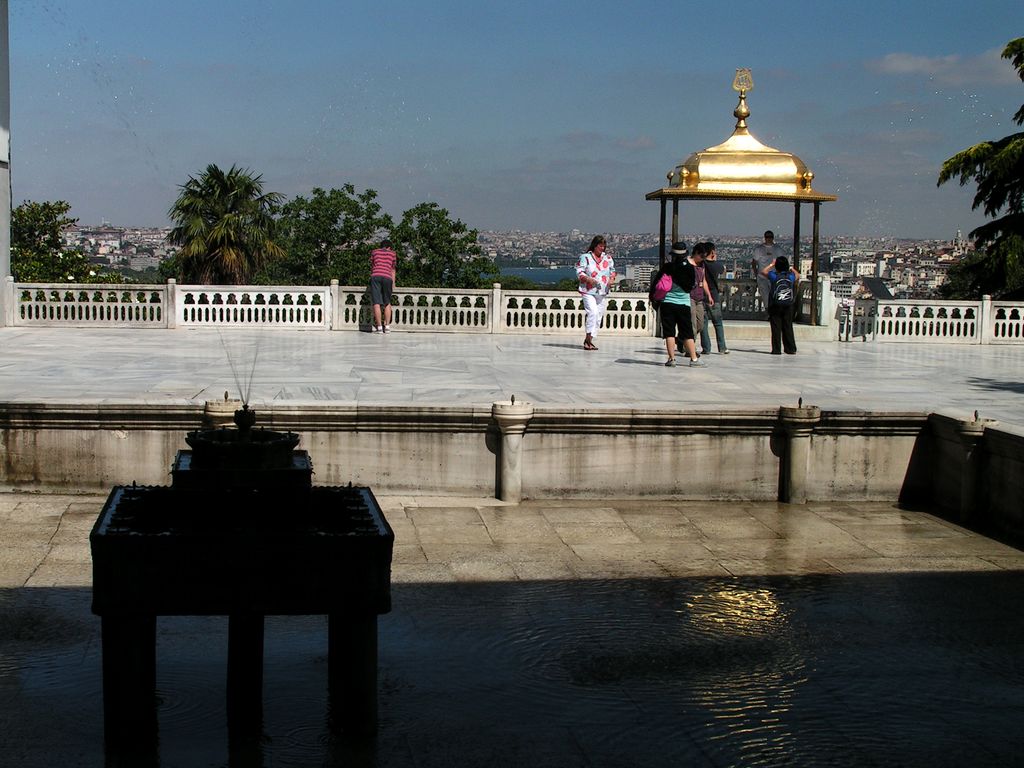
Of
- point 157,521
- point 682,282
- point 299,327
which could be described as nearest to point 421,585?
point 157,521

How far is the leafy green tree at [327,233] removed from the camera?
162ft

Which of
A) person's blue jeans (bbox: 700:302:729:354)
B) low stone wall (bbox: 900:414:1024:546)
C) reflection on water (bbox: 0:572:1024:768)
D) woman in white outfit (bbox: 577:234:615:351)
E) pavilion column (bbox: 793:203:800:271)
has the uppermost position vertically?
pavilion column (bbox: 793:203:800:271)

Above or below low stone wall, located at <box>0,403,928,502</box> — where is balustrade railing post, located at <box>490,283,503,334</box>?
above

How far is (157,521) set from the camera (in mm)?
5109

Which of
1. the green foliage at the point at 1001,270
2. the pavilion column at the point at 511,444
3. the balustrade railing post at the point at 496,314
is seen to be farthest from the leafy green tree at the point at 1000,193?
the pavilion column at the point at 511,444

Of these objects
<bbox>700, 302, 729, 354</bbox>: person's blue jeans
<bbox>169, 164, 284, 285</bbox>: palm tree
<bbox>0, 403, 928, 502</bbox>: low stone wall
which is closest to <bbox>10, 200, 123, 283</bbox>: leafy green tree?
<bbox>169, 164, 284, 285</bbox>: palm tree

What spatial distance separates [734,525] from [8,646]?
18.1 ft

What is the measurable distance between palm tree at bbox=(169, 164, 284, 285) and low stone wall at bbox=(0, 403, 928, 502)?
30.3 meters

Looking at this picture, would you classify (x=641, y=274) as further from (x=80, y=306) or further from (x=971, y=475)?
(x=971, y=475)

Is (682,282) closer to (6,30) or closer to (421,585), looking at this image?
(421,585)

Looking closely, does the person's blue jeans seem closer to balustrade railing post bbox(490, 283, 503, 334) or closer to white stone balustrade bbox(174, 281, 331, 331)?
balustrade railing post bbox(490, 283, 503, 334)

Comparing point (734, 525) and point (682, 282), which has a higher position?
point (682, 282)

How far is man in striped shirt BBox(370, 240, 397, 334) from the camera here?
2283 centimetres

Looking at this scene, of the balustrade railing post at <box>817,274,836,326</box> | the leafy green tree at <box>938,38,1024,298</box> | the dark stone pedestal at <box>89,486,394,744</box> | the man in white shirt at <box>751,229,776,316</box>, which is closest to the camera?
the dark stone pedestal at <box>89,486,394,744</box>
